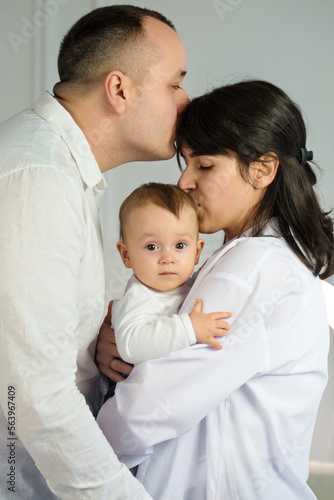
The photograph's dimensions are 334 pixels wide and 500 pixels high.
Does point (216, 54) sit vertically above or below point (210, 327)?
above

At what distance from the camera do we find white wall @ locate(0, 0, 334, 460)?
3.70 meters

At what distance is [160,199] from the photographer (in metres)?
1.64

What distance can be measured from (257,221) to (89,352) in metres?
0.61

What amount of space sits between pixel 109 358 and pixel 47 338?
0.43m

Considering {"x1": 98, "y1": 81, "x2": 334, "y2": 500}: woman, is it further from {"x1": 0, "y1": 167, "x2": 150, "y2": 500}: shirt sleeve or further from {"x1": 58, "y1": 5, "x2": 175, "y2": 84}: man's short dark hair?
{"x1": 58, "y1": 5, "x2": 175, "y2": 84}: man's short dark hair

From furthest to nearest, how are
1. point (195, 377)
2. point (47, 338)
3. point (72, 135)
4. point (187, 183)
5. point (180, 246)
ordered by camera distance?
point (187, 183), point (180, 246), point (72, 135), point (195, 377), point (47, 338)

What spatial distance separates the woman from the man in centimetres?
16

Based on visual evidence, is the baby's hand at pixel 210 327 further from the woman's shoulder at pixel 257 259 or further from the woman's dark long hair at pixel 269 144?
the woman's dark long hair at pixel 269 144

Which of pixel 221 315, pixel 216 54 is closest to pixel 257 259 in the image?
pixel 221 315

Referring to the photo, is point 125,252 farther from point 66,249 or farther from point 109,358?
point 66,249

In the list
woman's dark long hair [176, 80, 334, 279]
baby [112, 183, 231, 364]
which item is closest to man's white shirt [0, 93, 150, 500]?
baby [112, 183, 231, 364]

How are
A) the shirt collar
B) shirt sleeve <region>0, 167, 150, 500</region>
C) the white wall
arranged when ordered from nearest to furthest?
shirt sleeve <region>0, 167, 150, 500</region>
the shirt collar
the white wall

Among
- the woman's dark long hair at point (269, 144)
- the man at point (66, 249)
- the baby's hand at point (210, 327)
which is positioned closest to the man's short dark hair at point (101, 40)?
the man at point (66, 249)

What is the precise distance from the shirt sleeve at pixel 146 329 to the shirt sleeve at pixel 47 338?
8.8 inches
